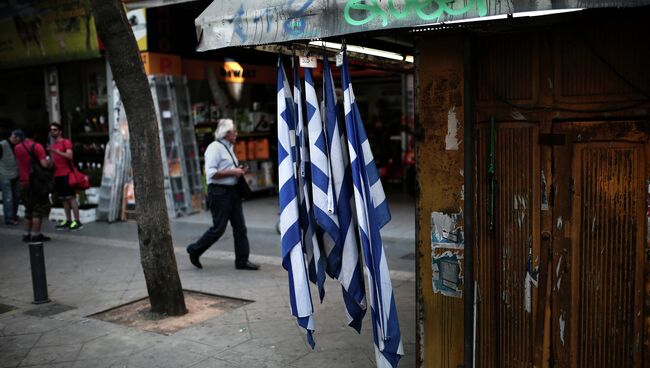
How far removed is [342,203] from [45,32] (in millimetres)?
12506

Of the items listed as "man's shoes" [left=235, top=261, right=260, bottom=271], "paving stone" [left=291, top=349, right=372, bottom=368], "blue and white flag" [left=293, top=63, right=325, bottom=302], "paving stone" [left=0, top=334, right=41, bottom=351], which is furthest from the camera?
"man's shoes" [left=235, top=261, right=260, bottom=271]

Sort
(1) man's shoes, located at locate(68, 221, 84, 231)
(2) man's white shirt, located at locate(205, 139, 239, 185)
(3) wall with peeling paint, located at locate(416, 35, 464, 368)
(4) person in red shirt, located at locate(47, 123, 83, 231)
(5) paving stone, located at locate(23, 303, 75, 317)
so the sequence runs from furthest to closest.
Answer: (1) man's shoes, located at locate(68, 221, 84, 231) < (4) person in red shirt, located at locate(47, 123, 83, 231) < (2) man's white shirt, located at locate(205, 139, 239, 185) < (5) paving stone, located at locate(23, 303, 75, 317) < (3) wall with peeling paint, located at locate(416, 35, 464, 368)

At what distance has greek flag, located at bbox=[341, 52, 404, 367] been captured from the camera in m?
3.97

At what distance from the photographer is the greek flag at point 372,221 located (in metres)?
3.97

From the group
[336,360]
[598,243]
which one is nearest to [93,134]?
[336,360]

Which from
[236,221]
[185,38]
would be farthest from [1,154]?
[236,221]

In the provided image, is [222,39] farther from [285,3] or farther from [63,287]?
[63,287]

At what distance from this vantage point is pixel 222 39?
13.2 feet

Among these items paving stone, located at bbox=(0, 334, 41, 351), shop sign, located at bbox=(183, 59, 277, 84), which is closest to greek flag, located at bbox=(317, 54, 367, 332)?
paving stone, located at bbox=(0, 334, 41, 351)

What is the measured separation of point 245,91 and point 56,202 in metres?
5.01

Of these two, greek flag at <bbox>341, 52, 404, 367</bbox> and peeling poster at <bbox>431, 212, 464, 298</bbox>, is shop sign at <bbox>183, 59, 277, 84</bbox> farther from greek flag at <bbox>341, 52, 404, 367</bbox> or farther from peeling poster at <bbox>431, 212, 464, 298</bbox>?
peeling poster at <bbox>431, 212, 464, 298</bbox>

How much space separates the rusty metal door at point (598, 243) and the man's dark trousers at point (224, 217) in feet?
16.1

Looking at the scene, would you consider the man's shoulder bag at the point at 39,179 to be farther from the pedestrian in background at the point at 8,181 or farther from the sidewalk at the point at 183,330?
the pedestrian in background at the point at 8,181

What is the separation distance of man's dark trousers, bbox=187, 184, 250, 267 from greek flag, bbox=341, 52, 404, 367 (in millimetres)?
4237
